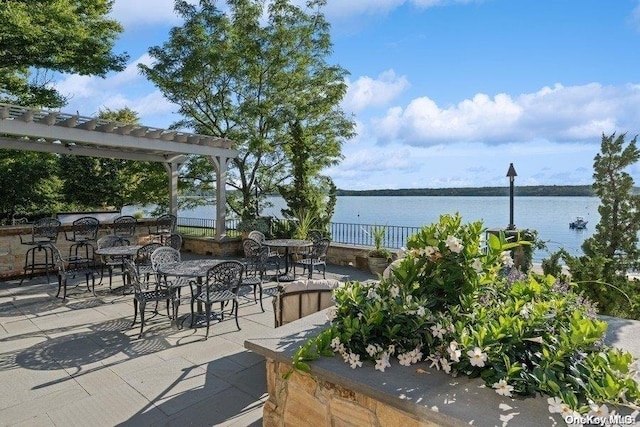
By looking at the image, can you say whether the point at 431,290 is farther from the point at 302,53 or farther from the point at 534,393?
the point at 302,53

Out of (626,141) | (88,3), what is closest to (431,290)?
(626,141)

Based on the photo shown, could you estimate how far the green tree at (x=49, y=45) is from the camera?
28.3 feet

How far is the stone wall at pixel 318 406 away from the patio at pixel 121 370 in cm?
76

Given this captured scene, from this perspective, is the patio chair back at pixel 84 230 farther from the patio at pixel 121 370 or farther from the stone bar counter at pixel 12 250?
the patio at pixel 121 370

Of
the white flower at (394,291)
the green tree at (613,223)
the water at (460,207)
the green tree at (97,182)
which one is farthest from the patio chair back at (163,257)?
the green tree at (97,182)

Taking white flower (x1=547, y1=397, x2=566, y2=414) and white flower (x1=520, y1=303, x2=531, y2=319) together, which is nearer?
white flower (x1=547, y1=397, x2=566, y2=414)

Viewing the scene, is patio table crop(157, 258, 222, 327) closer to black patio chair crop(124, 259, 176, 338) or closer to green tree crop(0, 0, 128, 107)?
black patio chair crop(124, 259, 176, 338)

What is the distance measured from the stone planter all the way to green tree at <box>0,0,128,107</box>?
919cm

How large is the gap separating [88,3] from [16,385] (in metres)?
11.4

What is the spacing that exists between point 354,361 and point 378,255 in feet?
19.7

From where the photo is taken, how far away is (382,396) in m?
1.48

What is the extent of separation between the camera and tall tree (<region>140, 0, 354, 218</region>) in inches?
448

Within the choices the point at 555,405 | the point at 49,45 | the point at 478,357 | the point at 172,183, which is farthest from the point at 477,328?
the point at 49,45

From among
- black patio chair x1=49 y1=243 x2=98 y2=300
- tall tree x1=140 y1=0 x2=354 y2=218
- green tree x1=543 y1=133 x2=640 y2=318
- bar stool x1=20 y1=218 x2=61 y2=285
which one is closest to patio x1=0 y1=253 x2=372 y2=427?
black patio chair x1=49 y1=243 x2=98 y2=300
